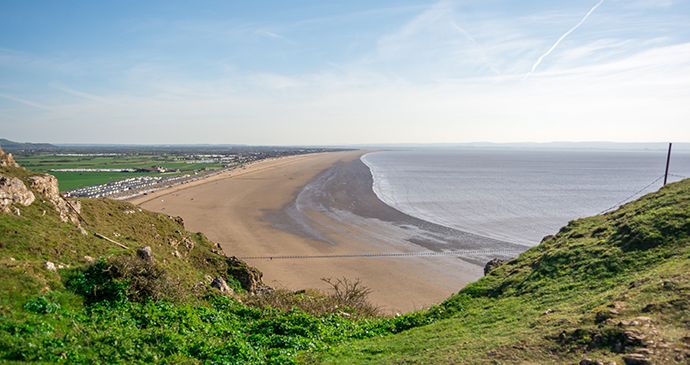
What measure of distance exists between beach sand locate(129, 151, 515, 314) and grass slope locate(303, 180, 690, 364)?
7.34 meters

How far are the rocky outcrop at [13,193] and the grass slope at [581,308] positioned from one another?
1142 centimetres

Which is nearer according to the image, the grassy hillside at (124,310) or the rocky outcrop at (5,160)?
the grassy hillside at (124,310)

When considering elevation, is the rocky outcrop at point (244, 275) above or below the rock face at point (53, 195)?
below

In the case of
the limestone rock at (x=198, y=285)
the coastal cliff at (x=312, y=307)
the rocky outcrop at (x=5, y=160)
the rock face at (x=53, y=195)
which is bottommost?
the limestone rock at (x=198, y=285)

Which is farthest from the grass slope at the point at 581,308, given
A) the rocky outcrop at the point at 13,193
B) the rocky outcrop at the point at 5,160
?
the rocky outcrop at the point at 5,160

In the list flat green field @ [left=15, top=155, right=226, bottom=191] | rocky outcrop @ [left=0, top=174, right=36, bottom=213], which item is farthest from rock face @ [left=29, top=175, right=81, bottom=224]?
flat green field @ [left=15, top=155, right=226, bottom=191]

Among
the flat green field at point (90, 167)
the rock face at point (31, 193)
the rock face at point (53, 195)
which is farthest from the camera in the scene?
the flat green field at point (90, 167)

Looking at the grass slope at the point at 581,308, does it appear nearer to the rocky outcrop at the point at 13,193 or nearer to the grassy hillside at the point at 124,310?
the grassy hillside at the point at 124,310

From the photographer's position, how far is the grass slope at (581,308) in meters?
6.17

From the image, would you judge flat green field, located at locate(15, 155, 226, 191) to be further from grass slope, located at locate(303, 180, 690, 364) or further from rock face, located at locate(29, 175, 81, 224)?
grass slope, located at locate(303, 180, 690, 364)

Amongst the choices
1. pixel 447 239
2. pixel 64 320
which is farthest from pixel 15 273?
pixel 447 239

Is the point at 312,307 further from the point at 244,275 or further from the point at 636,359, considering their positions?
the point at 636,359

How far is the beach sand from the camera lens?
21.3 m

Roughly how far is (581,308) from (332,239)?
23762mm
